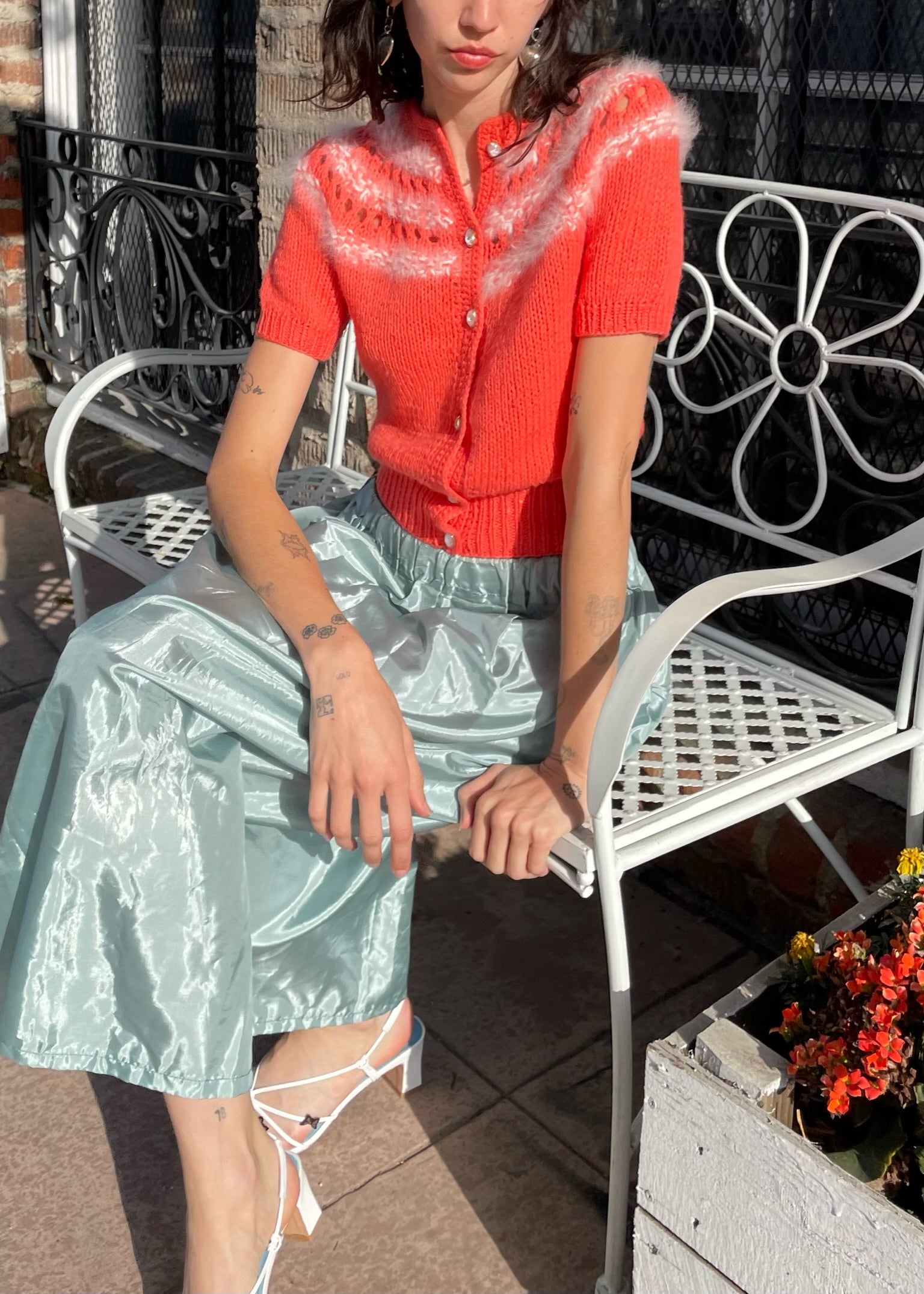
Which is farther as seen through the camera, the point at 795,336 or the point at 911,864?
the point at 795,336

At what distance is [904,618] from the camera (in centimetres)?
247

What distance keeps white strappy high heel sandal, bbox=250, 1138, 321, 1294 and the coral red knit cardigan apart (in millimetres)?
862

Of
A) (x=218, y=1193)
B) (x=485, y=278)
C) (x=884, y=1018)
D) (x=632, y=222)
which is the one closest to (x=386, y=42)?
(x=485, y=278)

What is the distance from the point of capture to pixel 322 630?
1703 mm

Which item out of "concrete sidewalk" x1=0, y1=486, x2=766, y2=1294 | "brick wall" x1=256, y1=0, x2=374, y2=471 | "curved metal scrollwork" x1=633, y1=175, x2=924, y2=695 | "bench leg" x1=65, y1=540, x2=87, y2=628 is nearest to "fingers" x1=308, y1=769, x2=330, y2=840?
"concrete sidewalk" x1=0, y1=486, x2=766, y2=1294

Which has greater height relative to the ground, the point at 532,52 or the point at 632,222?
the point at 532,52

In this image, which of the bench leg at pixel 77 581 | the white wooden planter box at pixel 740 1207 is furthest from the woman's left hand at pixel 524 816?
the bench leg at pixel 77 581

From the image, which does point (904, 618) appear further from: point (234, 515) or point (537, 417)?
point (234, 515)

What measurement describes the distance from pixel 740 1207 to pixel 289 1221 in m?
0.66

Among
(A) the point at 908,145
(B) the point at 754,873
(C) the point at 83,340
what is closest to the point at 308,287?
(A) the point at 908,145

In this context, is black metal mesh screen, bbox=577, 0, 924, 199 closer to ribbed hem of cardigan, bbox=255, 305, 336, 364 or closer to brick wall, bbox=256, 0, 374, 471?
brick wall, bbox=256, 0, 374, 471

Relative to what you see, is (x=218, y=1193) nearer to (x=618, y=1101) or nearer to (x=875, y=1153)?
(x=618, y=1101)

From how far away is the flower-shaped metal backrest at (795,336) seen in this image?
2.07m

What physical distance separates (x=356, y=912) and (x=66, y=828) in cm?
46
